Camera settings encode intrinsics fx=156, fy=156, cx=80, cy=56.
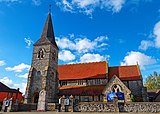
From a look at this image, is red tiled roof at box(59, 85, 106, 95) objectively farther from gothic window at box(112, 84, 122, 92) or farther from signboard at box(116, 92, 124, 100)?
signboard at box(116, 92, 124, 100)

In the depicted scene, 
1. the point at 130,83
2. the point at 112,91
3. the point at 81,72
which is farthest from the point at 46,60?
the point at 130,83

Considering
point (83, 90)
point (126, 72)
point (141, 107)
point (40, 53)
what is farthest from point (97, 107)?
point (40, 53)

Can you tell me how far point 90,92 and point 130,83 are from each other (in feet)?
27.1

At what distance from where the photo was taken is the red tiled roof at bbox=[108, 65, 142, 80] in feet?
102

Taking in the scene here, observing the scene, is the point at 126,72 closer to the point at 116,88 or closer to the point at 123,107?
the point at 116,88

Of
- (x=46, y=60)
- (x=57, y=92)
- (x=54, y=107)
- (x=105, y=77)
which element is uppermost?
(x=46, y=60)

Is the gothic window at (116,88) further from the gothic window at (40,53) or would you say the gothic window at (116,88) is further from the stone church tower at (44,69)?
the gothic window at (40,53)

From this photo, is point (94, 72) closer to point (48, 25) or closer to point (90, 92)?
point (90, 92)

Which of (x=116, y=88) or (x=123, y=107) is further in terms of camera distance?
(x=116, y=88)

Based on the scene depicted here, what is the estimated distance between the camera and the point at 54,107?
71.5 ft

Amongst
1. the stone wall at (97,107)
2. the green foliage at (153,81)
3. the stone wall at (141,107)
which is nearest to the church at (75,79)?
the stone wall at (141,107)

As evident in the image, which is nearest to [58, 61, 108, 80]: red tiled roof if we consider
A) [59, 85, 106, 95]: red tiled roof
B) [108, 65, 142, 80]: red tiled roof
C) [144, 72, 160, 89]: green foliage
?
[108, 65, 142, 80]: red tiled roof

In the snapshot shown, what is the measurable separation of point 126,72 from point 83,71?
9444mm

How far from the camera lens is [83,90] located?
2983 centimetres
